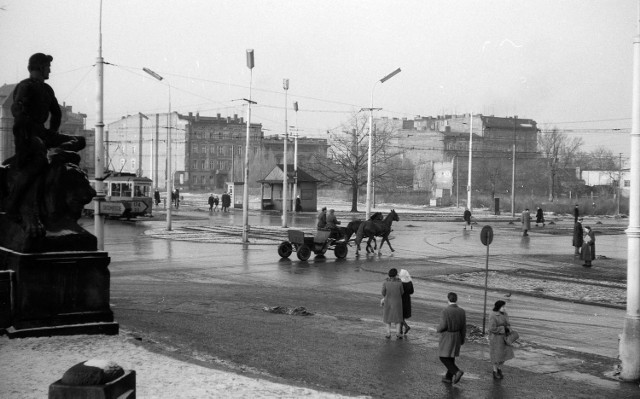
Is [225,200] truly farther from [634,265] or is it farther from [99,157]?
[634,265]

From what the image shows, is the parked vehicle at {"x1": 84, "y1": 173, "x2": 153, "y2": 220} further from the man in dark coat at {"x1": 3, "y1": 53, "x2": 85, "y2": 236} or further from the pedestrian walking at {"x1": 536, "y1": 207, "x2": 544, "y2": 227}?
the man in dark coat at {"x1": 3, "y1": 53, "x2": 85, "y2": 236}

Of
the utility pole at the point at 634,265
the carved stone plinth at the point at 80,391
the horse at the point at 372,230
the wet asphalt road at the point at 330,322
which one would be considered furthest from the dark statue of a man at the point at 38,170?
the horse at the point at 372,230

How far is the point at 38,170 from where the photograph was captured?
11.8 m

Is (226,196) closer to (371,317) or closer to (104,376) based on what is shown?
(371,317)

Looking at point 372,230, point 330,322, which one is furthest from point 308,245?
point 330,322

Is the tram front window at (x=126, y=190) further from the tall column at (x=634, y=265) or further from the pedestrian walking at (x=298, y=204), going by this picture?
the tall column at (x=634, y=265)

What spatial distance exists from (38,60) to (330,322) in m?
7.38

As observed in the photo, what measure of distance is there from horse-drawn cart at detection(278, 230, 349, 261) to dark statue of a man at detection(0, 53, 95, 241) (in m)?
14.8

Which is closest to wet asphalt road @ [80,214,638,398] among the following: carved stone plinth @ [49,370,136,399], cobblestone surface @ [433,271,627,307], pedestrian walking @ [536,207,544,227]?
cobblestone surface @ [433,271,627,307]

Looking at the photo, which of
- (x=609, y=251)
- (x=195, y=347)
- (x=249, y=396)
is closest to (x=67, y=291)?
(x=195, y=347)

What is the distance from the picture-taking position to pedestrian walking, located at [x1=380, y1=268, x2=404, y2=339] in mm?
13289

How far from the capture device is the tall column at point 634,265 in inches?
446

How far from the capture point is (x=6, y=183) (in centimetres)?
1231

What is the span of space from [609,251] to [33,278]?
3106cm
